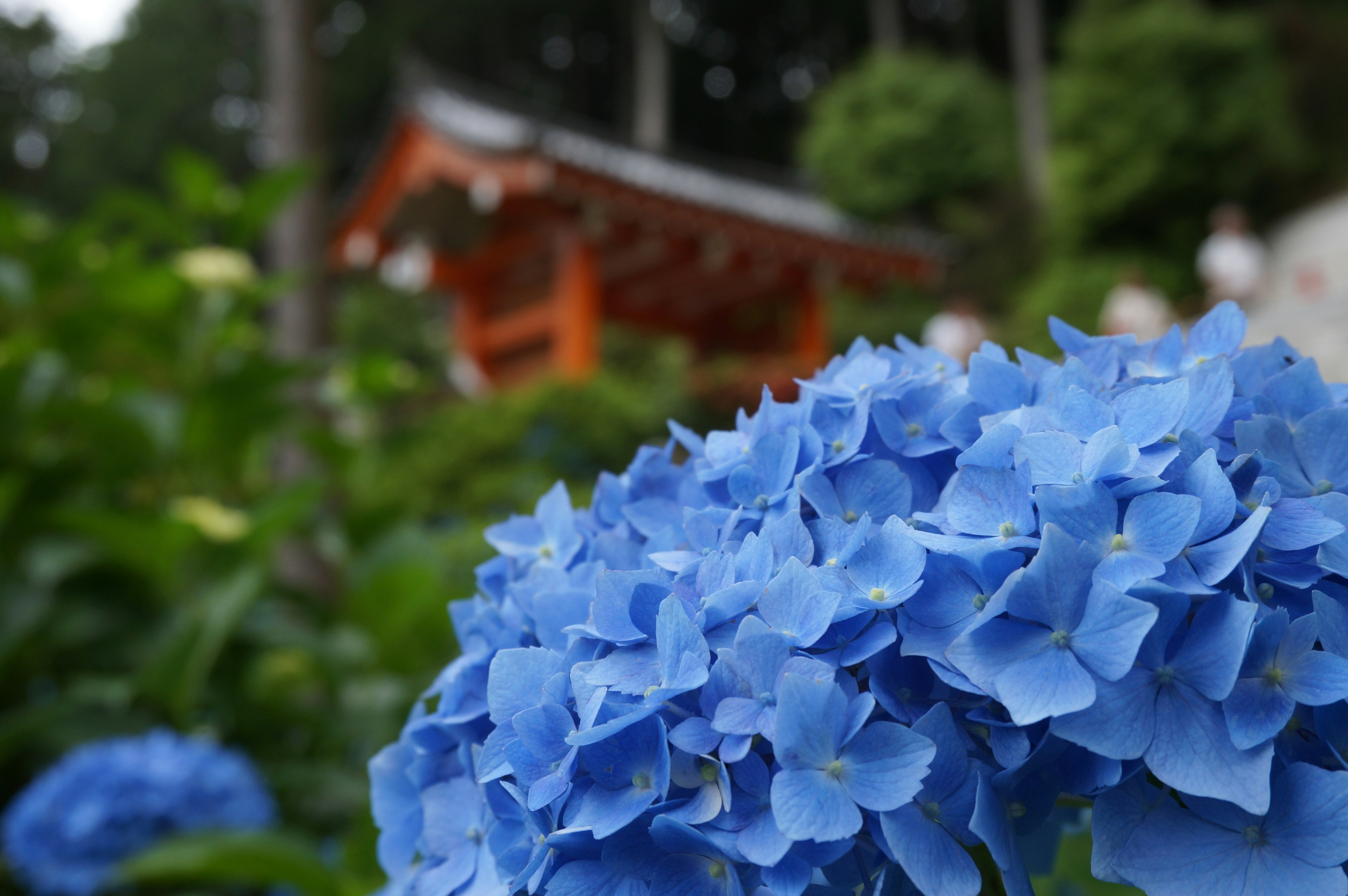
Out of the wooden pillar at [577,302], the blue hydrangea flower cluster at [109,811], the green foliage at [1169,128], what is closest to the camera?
the blue hydrangea flower cluster at [109,811]

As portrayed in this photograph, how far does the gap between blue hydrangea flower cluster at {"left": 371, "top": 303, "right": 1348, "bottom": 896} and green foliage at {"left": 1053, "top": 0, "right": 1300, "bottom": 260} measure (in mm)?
11557

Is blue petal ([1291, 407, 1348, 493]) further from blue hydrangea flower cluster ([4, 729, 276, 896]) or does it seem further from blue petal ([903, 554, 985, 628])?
blue hydrangea flower cluster ([4, 729, 276, 896])

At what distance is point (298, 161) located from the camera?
3.45 meters

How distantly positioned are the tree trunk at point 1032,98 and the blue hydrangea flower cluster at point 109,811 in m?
14.1

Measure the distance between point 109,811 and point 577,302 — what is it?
6.57m

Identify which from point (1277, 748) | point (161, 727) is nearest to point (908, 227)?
point (161, 727)

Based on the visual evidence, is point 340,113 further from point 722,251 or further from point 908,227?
point 722,251

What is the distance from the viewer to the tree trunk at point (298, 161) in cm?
332

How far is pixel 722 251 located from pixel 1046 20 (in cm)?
1335

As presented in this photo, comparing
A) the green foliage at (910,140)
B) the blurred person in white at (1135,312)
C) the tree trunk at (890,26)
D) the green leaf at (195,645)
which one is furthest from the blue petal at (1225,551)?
the tree trunk at (890,26)

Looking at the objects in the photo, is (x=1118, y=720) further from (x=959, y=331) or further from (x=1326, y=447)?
(x=959, y=331)

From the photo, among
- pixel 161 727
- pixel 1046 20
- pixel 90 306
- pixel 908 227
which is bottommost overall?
pixel 908 227

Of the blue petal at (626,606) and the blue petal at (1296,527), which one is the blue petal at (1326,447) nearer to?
the blue petal at (1296,527)

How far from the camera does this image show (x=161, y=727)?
1828mm
